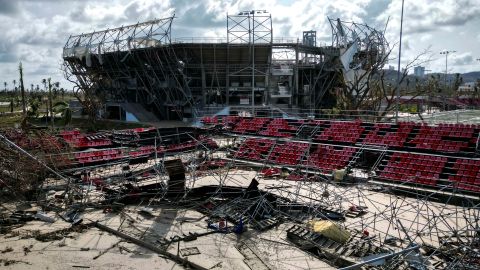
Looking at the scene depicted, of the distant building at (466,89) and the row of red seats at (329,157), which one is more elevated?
the distant building at (466,89)

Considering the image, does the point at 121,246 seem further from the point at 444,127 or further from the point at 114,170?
the point at 444,127

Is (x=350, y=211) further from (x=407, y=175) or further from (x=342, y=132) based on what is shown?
(x=342, y=132)

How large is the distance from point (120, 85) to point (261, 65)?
22656 mm

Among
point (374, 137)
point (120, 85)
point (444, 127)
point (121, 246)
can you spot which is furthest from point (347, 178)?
point (120, 85)

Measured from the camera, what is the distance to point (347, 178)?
24719 mm

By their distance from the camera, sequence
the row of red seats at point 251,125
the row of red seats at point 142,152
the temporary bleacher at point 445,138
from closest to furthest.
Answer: the temporary bleacher at point 445,138 → the row of red seats at point 142,152 → the row of red seats at point 251,125

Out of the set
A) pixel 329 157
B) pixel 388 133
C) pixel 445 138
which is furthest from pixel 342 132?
pixel 445 138

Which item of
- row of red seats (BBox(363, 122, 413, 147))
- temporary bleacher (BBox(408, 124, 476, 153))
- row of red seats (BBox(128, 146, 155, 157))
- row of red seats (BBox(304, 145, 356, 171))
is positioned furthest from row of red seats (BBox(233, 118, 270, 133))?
temporary bleacher (BBox(408, 124, 476, 153))

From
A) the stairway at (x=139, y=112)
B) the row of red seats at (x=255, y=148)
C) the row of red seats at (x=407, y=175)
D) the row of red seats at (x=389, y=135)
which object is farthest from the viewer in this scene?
the stairway at (x=139, y=112)

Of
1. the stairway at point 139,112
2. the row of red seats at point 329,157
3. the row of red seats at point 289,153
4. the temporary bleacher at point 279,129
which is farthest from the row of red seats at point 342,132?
the stairway at point 139,112

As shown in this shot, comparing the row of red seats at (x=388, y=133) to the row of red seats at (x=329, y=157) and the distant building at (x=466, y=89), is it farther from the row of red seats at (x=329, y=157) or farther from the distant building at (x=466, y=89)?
the distant building at (x=466, y=89)

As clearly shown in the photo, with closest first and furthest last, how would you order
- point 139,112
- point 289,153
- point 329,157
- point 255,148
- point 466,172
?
point 466,172, point 329,157, point 289,153, point 255,148, point 139,112

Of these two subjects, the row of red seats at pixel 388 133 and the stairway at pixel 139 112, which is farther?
the stairway at pixel 139 112

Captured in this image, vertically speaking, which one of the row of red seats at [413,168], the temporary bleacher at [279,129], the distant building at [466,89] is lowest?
the row of red seats at [413,168]
